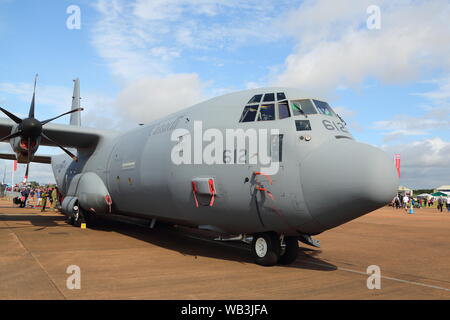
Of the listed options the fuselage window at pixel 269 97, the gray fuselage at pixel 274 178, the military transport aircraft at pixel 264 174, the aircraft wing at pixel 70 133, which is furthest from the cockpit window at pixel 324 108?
the aircraft wing at pixel 70 133

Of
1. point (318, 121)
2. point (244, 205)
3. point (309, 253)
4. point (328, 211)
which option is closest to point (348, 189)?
point (328, 211)

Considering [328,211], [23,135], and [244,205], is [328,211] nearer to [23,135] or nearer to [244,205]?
[244,205]

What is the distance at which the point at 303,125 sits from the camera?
792cm

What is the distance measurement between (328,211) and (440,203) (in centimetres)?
4411

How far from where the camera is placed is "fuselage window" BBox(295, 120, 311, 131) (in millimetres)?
7862

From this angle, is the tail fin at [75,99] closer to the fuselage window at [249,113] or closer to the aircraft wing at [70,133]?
the aircraft wing at [70,133]

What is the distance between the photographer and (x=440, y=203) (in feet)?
146

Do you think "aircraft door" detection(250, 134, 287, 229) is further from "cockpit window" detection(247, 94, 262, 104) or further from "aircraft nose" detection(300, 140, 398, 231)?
"cockpit window" detection(247, 94, 262, 104)

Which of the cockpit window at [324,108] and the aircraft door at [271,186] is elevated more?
the cockpit window at [324,108]

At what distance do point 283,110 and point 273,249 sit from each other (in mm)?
3041

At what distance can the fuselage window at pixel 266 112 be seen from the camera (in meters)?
8.46

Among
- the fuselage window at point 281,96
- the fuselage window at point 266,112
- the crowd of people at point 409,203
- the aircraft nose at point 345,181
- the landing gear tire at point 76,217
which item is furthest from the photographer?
the crowd of people at point 409,203

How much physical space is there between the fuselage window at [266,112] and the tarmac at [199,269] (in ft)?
10.7

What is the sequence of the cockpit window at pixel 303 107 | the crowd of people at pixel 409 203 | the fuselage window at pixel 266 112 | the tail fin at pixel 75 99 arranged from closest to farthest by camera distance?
the cockpit window at pixel 303 107 < the fuselage window at pixel 266 112 < the tail fin at pixel 75 99 < the crowd of people at pixel 409 203
